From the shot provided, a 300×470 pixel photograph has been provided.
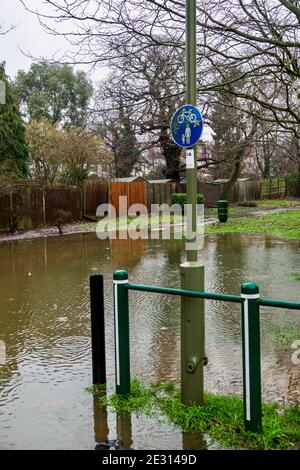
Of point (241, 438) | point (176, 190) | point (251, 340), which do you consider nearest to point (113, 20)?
point (251, 340)

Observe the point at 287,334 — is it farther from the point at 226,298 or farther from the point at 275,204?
the point at 275,204

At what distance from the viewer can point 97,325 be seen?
13.7 ft

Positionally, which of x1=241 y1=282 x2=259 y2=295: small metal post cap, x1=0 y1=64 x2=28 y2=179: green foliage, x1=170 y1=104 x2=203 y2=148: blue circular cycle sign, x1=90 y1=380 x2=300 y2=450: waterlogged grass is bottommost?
x1=90 y1=380 x2=300 y2=450: waterlogged grass

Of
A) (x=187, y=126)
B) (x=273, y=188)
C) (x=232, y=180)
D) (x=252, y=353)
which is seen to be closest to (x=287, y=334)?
(x=252, y=353)

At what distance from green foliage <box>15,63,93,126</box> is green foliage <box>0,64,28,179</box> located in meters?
14.1

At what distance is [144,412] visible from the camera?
3721mm

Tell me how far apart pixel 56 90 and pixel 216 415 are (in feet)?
131

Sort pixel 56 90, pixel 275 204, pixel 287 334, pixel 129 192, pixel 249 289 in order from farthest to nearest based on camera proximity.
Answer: pixel 56 90, pixel 275 204, pixel 129 192, pixel 287 334, pixel 249 289

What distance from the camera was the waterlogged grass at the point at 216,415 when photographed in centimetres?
318

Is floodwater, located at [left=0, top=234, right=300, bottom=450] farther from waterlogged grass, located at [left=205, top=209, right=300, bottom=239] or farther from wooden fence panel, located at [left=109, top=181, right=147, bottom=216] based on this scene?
wooden fence panel, located at [left=109, top=181, right=147, bottom=216]

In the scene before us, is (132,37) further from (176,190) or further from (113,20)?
(176,190)

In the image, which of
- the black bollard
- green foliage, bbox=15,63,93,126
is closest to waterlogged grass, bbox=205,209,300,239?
the black bollard

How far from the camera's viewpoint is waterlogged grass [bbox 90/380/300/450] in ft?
10.4
